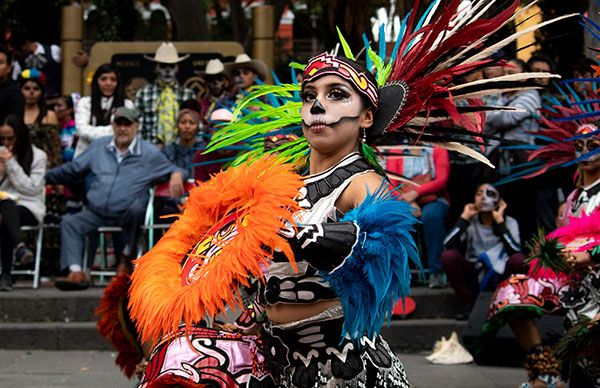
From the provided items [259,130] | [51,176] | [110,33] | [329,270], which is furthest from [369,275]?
[110,33]

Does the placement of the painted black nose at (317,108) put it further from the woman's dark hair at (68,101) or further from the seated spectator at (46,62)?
the seated spectator at (46,62)

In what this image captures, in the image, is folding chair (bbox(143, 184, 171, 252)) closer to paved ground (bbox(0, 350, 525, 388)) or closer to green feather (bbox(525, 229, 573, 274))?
paved ground (bbox(0, 350, 525, 388))

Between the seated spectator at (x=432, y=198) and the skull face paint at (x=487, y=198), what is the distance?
1.86 feet

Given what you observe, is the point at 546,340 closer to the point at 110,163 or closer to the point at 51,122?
Result: the point at 110,163

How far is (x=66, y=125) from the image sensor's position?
455 inches

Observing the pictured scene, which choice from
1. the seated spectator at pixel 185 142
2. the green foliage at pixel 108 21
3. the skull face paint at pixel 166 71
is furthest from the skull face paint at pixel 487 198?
the green foliage at pixel 108 21

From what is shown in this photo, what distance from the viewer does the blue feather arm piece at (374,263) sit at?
385 centimetres

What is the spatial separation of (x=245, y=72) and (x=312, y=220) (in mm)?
7281

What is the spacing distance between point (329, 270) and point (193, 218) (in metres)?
0.89

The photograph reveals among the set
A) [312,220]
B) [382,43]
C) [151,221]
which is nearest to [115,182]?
[151,221]

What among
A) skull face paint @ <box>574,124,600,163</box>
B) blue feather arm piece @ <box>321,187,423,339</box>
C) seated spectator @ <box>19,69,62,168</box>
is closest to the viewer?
blue feather arm piece @ <box>321,187,423,339</box>

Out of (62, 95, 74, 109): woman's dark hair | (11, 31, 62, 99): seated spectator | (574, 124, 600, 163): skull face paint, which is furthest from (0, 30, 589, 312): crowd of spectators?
(11, 31, 62, 99): seated spectator

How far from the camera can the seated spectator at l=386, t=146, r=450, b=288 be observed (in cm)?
968

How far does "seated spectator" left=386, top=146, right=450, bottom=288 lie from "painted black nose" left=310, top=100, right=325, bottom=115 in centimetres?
537
